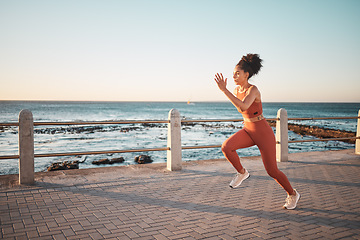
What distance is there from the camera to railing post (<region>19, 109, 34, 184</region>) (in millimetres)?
6578

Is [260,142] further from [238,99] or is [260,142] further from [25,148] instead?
[25,148]

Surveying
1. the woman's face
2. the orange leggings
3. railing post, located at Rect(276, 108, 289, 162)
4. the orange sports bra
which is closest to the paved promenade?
the orange leggings

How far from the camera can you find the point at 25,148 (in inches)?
261

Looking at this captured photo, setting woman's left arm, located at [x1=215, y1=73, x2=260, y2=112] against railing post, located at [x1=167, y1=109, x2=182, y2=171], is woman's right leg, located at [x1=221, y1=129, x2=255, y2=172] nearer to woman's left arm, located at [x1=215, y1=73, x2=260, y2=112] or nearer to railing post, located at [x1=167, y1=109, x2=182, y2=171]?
woman's left arm, located at [x1=215, y1=73, x2=260, y2=112]

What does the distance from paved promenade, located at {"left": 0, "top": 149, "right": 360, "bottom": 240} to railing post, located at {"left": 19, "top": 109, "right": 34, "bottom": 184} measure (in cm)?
28

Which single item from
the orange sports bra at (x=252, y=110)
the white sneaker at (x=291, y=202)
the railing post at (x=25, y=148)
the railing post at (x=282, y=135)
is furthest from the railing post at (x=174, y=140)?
the white sneaker at (x=291, y=202)

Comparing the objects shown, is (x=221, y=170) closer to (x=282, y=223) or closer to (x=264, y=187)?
(x=264, y=187)

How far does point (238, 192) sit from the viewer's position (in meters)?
6.10

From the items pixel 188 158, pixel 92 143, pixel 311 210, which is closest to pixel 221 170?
pixel 311 210

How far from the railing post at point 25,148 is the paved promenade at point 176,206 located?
0.28 m

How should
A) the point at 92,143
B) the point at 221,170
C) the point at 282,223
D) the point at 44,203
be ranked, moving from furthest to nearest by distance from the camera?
the point at 92,143 → the point at 221,170 → the point at 44,203 → the point at 282,223

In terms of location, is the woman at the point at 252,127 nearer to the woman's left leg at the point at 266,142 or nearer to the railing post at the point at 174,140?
the woman's left leg at the point at 266,142

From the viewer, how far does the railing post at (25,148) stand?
21.6ft

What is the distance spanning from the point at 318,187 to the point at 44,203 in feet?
17.0
